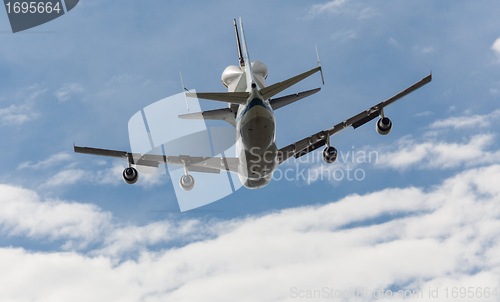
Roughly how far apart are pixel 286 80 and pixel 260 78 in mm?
14978

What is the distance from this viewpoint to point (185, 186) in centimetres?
3975

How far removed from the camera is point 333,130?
38.8 metres

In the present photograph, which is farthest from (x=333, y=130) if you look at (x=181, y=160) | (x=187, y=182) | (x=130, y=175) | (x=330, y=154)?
(x=130, y=175)

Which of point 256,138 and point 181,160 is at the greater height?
point 181,160

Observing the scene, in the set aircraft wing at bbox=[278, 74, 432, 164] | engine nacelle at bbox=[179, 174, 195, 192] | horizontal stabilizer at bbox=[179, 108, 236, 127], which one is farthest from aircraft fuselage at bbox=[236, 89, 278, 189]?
horizontal stabilizer at bbox=[179, 108, 236, 127]

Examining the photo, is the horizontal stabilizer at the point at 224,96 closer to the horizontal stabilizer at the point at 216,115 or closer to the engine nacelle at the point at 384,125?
the engine nacelle at the point at 384,125

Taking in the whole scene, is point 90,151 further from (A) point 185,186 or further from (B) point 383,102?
(B) point 383,102

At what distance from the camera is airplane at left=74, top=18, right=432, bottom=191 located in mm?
32406

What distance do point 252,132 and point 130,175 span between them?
34.6 ft

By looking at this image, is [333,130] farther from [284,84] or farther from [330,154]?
[284,84]

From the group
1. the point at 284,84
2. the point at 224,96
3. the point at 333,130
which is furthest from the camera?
the point at 333,130

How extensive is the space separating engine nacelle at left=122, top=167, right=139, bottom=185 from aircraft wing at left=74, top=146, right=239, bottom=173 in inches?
36.0

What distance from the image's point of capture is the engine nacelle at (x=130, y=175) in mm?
36500

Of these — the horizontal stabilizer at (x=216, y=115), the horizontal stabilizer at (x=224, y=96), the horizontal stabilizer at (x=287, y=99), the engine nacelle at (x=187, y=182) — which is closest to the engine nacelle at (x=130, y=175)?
the engine nacelle at (x=187, y=182)
